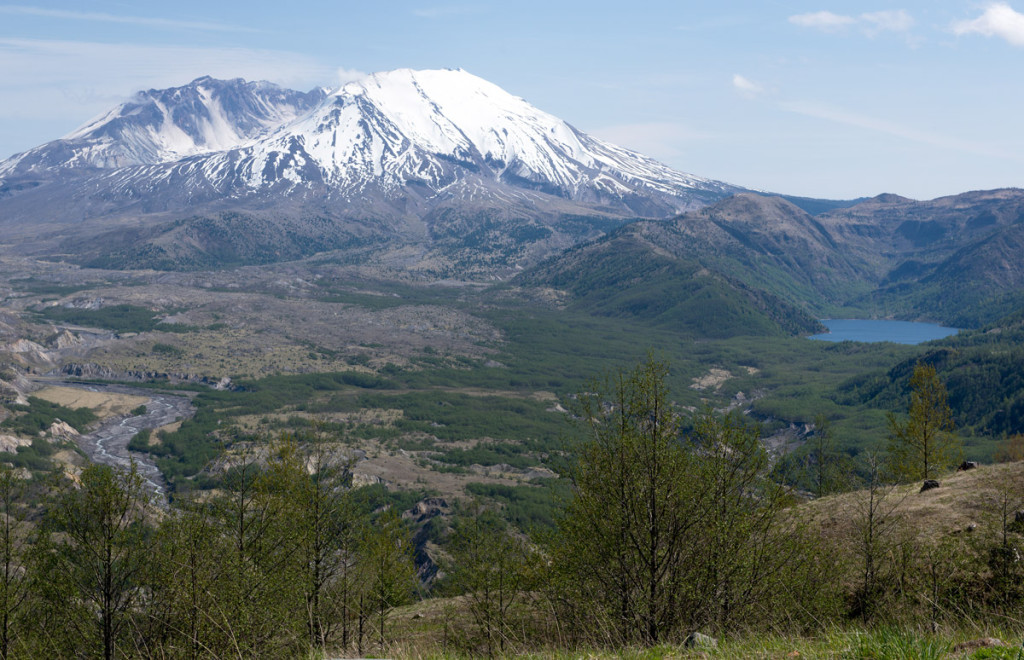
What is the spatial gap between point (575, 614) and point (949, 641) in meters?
13.4

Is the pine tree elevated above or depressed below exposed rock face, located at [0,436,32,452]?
above

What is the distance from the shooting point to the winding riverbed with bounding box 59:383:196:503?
13812 cm

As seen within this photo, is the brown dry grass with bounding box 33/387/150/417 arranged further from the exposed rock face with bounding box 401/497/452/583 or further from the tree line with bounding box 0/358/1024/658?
the tree line with bounding box 0/358/1024/658

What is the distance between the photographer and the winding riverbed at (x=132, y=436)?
138125mm

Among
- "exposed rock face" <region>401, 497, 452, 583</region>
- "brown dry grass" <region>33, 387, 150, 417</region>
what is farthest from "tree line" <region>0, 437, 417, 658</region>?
"brown dry grass" <region>33, 387, 150, 417</region>

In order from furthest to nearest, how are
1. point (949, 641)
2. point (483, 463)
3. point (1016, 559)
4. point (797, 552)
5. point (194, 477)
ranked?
point (483, 463)
point (194, 477)
point (1016, 559)
point (797, 552)
point (949, 641)

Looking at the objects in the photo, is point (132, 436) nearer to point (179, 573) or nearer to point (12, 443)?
point (12, 443)

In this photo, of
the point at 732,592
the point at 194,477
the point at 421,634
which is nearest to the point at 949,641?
the point at 732,592

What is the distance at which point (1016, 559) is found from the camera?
26.2m

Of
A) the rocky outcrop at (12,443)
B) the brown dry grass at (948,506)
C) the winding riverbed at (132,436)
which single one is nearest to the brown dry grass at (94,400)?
the winding riverbed at (132,436)

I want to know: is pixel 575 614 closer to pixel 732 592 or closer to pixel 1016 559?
pixel 732 592

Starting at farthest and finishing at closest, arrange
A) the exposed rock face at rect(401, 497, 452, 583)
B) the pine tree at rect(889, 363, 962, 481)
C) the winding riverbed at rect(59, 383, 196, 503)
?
the winding riverbed at rect(59, 383, 196, 503)
the exposed rock face at rect(401, 497, 452, 583)
the pine tree at rect(889, 363, 962, 481)

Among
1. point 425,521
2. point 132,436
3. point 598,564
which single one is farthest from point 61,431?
point 598,564

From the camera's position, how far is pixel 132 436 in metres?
164
